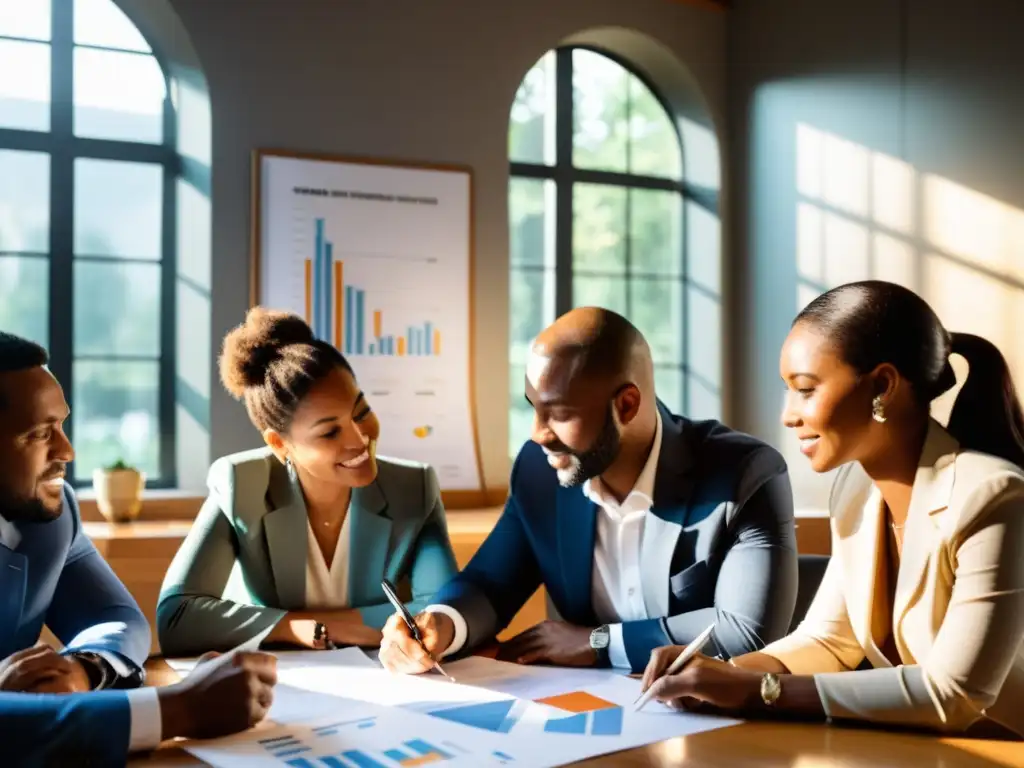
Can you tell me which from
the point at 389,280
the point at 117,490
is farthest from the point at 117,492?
the point at 389,280

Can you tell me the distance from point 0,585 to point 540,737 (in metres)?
1.05

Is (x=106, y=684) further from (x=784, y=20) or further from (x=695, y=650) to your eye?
(x=784, y=20)

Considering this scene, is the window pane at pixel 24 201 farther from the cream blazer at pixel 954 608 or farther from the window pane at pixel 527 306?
the cream blazer at pixel 954 608

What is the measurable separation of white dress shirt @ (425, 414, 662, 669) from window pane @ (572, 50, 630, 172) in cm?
370

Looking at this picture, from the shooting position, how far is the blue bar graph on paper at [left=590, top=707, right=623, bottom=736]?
155 cm

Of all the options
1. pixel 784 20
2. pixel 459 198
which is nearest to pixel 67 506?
pixel 459 198

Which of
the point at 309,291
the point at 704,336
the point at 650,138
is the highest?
the point at 650,138

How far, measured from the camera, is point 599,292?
5812mm

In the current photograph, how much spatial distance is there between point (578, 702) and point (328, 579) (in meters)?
0.96

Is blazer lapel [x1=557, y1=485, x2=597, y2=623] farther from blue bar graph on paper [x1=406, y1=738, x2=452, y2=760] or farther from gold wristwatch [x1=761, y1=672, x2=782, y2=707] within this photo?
blue bar graph on paper [x1=406, y1=738, x2=452, y2=760]

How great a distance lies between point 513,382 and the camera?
549 centimetres

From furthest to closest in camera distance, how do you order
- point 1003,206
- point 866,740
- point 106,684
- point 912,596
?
1. point 1003,206
2. point 106,684
3. point 912,596
4. point 866,740

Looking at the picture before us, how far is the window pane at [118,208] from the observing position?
4645 millimetres

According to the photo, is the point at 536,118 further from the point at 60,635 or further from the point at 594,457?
the point at 60,635
